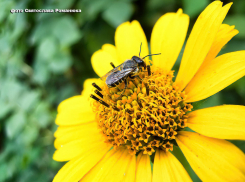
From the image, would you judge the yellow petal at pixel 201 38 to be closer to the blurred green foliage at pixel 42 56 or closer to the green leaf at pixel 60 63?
the blurred green foliage at pixel 42 56

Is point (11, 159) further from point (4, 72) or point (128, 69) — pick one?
point (128, 69)

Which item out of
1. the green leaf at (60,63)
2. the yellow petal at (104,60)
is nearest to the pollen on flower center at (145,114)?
the yellow petal at (104,60)

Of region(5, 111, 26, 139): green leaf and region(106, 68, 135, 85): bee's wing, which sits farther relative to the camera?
region(5, 111, 26, 139): green leaf

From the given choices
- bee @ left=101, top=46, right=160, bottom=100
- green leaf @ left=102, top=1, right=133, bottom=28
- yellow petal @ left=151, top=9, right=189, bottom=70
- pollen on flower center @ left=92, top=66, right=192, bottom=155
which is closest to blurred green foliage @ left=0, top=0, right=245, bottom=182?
green leaf @ left=102, top=1, right=133, bottom=28

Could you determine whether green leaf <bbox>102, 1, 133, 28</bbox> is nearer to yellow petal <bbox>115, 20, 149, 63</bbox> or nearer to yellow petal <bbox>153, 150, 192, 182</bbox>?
yellow petal <bbox>115, 20, 149, 63</bbox>

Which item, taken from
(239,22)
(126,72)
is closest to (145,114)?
(126,72)

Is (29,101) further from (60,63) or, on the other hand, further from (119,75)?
(119,75)
